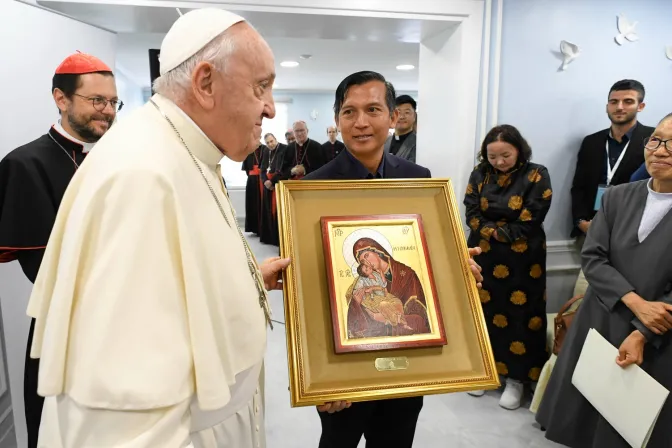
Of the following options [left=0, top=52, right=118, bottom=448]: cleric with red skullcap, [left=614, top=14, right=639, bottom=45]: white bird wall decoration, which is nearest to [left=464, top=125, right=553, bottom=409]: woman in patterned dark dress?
[left=614, top=14, right=639, bottom=45]: white bird wall decoration

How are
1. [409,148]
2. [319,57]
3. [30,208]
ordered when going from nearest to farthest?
[30,208], [409,148], [319,57]

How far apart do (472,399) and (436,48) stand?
2.52 meters

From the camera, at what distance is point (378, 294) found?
4.63ft

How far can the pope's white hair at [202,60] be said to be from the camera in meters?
0.95

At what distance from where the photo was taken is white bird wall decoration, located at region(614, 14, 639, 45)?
127 inches

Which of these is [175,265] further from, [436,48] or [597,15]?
[597,15]

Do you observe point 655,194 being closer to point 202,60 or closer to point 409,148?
point 202,60

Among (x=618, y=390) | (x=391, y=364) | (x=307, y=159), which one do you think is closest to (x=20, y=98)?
(x=391, y=364)

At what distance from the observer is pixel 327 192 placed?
148 centimetres

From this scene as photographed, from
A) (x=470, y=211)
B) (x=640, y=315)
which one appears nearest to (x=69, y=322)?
(x=640, y=315)

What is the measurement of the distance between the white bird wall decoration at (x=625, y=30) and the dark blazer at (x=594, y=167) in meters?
0.67

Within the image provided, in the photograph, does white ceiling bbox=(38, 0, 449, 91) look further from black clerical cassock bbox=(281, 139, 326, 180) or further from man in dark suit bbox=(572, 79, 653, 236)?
black clerical cassock bbox=(281, 139, 326, 180)

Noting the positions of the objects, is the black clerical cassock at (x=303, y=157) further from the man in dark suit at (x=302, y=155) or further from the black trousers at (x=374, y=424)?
the black trousers at (x=374, y=424)

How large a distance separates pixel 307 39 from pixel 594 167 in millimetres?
4449
